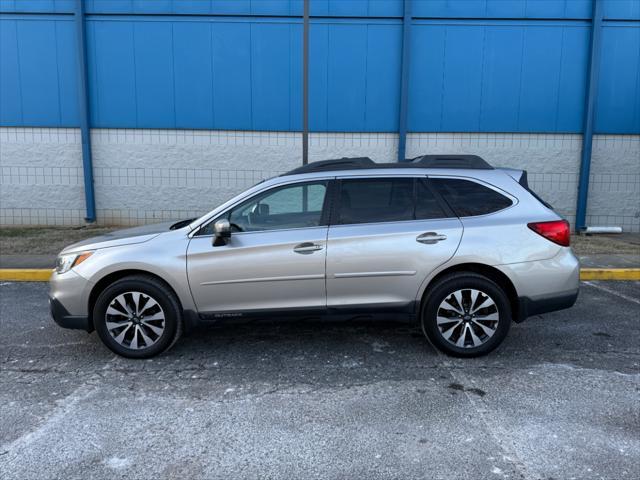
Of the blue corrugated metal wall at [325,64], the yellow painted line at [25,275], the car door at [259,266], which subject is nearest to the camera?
the car door at [259,266]

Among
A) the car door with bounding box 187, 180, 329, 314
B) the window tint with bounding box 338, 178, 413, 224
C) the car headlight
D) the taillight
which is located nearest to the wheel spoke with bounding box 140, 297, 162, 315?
the car door with bounding box 187, 180, 329, 314

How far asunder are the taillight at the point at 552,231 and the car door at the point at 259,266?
183 centimetres

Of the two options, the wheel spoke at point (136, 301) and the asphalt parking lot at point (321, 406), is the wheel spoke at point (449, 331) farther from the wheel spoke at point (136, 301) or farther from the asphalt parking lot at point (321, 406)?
the wheel spoke at point (136, 301)

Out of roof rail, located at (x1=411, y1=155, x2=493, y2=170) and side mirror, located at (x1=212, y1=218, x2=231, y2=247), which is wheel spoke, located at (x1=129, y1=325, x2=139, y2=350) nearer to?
side mirror, located at (x1=212, y1=218, x2=231, y2=247)

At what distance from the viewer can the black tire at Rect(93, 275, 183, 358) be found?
4.39m

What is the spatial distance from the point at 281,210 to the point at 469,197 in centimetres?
169

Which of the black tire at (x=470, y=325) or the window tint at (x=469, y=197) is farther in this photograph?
the window tint at (x=469, y=197)

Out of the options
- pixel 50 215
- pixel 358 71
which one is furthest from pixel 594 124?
pixel 50 215

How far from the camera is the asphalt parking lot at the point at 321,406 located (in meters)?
2.97

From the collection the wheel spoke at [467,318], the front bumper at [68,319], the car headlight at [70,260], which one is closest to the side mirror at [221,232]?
the car headlight at [70,260]

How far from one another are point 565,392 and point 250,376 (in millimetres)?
2453

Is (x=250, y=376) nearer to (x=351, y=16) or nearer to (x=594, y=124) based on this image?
(x=351, y=16)

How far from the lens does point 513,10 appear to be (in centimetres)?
1098

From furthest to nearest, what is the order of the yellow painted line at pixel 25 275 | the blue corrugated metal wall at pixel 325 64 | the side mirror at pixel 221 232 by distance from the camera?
the blue corrugated metal wall at pixel 325 64 → the yellow painted line at pixel 25 275 → the side mirror at pixel 221 232
